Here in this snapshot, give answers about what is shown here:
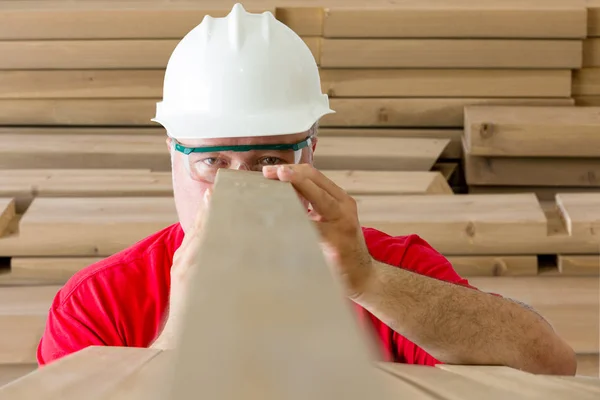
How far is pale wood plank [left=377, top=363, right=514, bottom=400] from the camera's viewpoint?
53 centimetres

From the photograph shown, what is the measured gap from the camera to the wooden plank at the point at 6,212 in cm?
385

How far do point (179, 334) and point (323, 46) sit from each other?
168 inches

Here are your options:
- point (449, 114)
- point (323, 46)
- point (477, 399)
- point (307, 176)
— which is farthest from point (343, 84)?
point (477, 399)

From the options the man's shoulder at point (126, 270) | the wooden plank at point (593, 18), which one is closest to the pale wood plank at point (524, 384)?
the man's shoulder at point (126, 270)

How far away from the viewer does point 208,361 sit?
372 mm

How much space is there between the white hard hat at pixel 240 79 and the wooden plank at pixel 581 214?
7.39ft

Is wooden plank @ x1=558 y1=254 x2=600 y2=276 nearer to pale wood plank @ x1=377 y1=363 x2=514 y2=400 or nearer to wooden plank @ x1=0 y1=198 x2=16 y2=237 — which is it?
wooden plank @ x1=0 y1=198 x2=16 y2=237

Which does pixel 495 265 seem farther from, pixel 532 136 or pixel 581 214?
pixel 532 136

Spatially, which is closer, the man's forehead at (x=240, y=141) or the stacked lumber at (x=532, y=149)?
the man's forehead at (x=240, y=141)

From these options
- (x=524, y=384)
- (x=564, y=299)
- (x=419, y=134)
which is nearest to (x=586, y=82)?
(x=419, y=134)

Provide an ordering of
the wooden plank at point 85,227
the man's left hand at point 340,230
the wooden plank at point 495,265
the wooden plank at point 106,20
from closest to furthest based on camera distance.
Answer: the man's left hand at point 340,230 < the wooden plank at point 85,227 < the wooden plank at point 495,265 < the wooden plank at point 106,20

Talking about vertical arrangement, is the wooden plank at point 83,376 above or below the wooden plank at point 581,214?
above

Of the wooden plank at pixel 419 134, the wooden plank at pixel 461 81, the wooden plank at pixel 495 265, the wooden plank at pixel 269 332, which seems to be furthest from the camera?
the wooden plank at pixel 419 134

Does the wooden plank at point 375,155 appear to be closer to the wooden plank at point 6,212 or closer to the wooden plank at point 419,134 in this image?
the wooden plank at point 419,134
